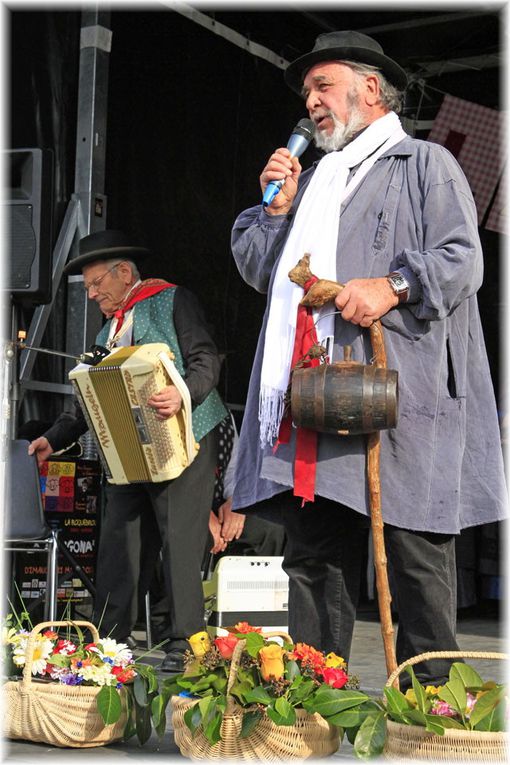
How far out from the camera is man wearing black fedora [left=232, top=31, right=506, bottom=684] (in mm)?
Answer: 2703

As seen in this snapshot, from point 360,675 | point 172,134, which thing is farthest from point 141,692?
point 172,134

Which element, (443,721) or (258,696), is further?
(258,696)

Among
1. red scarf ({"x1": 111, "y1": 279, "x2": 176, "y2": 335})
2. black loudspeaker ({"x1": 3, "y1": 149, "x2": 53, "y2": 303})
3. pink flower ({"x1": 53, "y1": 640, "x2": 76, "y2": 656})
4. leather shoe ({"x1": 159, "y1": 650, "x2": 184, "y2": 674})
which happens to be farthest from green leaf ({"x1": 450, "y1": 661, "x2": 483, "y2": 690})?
red scarf ({"x1": 111, "y1": 279, "x2": 176, "y2": 335})

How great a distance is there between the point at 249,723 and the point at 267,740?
5 cm

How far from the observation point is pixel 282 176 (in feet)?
9.34

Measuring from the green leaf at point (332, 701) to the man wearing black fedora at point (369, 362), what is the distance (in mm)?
271

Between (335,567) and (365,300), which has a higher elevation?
(365,300)

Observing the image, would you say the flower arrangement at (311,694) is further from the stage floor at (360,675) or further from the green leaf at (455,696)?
the stage floor at (360,675)

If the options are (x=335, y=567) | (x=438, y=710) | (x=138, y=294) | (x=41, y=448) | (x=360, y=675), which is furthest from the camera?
(x=41, y=448)

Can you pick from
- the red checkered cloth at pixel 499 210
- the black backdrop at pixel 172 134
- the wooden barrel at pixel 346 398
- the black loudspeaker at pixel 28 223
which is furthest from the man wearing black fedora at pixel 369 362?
the red checkered cloth at pixel 499 210

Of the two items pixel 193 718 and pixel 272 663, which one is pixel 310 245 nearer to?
pixel 272 663

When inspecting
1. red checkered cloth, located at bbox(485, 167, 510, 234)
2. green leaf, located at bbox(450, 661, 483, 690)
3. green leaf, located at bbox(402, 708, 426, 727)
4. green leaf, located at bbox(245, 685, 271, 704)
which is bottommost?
green leaf, located at bbox(245, 685, 271, 704)

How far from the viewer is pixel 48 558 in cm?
521

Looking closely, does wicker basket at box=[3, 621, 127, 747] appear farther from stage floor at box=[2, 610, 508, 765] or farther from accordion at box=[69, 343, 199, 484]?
accordion at box=[69, 343, 199, 484]
